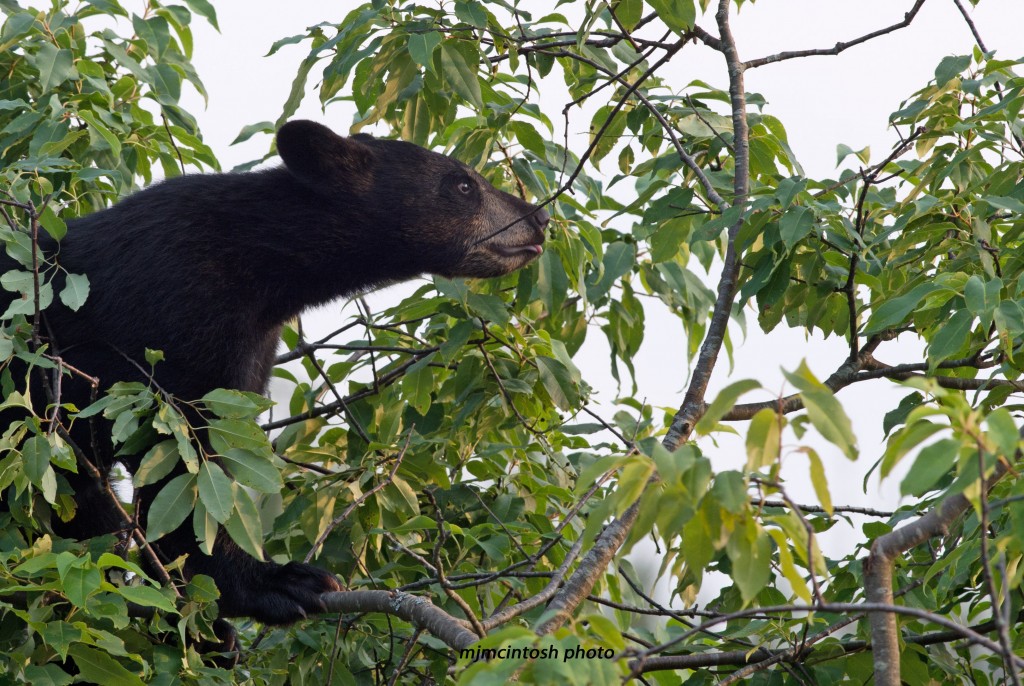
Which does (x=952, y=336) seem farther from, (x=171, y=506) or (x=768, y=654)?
(x=171, y=506)

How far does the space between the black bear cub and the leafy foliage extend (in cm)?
18

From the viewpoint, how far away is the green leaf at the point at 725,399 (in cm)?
156

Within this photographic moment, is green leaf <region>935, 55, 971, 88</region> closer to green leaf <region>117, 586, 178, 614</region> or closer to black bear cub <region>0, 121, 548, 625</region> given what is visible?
black bear cub <region>0, 121, 548, 625</region>

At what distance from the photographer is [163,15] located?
4840 millimetres

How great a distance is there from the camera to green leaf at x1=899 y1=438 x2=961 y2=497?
1.56 meters

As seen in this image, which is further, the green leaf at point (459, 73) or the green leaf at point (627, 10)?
the green leaf at point (459, 73)

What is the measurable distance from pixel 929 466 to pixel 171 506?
5.95 feet

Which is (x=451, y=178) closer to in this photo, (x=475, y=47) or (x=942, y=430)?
(x=475, y=47)

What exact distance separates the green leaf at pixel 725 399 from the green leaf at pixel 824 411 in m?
0.05

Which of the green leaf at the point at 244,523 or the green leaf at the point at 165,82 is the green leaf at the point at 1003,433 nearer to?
the green leaf at the point at 244,523

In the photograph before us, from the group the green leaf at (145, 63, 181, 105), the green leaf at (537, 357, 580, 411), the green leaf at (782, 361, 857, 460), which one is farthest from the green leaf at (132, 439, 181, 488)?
the green leaf at (145, 63, 181, 105)

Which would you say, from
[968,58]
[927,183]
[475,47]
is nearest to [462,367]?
[475,47]

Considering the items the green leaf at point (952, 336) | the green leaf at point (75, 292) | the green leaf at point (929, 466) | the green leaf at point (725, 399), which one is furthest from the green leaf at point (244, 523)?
the green leaf at point (952, 336)

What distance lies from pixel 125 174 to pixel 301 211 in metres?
0.84
